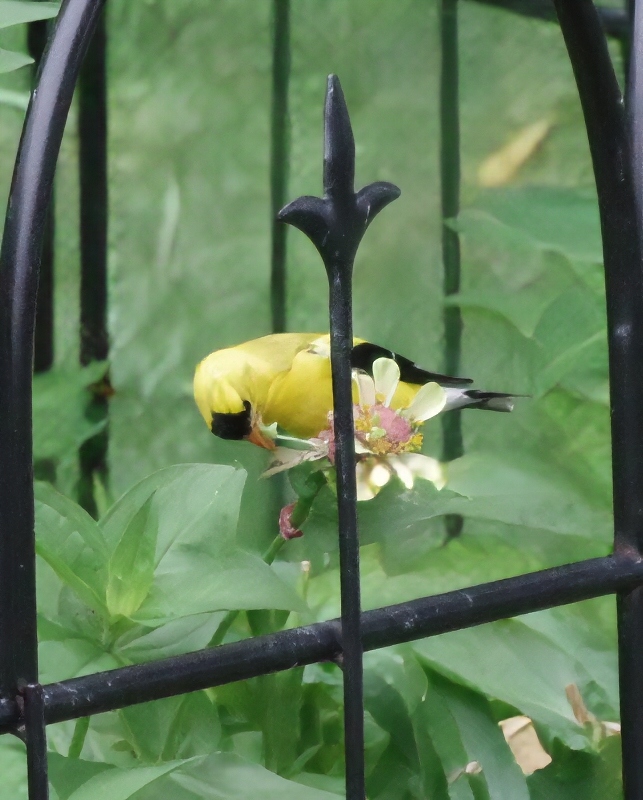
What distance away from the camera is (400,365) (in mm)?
356

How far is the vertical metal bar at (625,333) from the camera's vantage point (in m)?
0.29

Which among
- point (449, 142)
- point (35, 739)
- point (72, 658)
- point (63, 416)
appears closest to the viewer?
point (35, 739)

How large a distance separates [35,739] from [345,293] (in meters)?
0.14

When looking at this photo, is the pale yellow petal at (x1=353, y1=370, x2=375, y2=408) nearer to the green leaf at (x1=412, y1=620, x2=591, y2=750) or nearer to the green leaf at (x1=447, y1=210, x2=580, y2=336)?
the green leaf at (x1=412, y1=620, x2=591, y2=750)

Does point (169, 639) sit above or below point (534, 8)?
below

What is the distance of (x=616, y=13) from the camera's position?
699 mm

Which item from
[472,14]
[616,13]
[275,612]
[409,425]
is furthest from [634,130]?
[616,13]

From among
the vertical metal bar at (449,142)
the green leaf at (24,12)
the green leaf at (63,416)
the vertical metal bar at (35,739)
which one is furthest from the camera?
the vertical metal bar at (449,142)

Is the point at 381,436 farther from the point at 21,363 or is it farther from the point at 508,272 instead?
the point at 508,272

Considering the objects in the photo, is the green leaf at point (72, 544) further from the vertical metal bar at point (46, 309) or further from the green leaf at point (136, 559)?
the vertical metal bar at point (46, 309)

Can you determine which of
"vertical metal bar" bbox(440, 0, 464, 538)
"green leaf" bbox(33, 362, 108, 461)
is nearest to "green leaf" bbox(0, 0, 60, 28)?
"green leaf" bbox(33, 362, 108, 461)

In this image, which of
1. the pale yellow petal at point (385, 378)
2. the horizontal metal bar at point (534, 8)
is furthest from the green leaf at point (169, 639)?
the horizontal metal bar at point (534, 8)

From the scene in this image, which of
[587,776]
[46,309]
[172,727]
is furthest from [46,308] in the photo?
[587,776]

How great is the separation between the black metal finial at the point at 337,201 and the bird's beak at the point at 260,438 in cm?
12
